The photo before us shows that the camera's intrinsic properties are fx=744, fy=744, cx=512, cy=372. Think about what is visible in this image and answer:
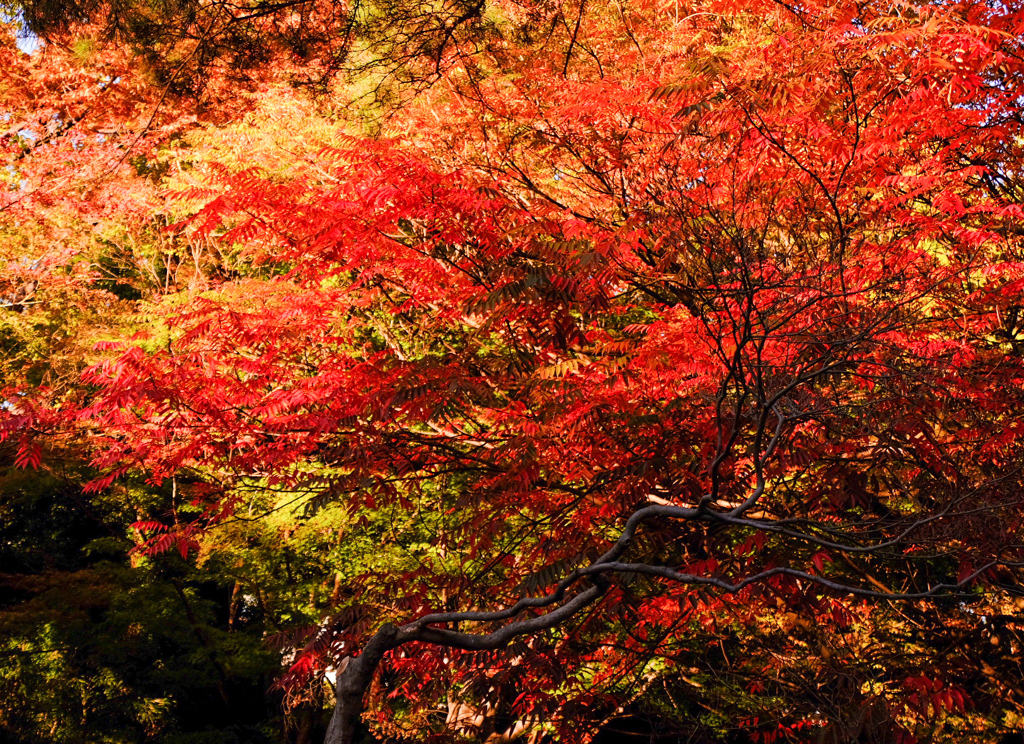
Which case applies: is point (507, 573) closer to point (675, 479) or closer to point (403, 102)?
point (675, 479)

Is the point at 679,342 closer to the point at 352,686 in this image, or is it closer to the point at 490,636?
the point at 490,636

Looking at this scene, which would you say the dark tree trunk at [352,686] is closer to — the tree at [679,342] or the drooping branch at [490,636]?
the drooping branch at [490,636]

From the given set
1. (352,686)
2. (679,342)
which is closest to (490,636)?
(352,686)

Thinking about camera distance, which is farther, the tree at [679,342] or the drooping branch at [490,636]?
the tree at [679,342]

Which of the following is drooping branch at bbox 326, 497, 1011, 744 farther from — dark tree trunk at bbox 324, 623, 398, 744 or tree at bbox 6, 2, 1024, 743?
tree at bbox 6, 2, 1024, 743

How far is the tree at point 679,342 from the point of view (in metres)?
4.58

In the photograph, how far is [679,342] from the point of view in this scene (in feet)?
16.5

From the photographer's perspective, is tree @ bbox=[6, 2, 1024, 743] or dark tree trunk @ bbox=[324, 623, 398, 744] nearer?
dark tree trunk @ bbox=[324, 623, 398, 744]

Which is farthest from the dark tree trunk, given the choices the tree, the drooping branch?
the tree

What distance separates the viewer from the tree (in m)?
4.58

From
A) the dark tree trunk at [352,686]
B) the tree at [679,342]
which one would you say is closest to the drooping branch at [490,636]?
the dark tree trunk at [352,686]

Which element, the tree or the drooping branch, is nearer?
the drooping branch

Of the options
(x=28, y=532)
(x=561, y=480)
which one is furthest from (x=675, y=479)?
(x=28, y=532)

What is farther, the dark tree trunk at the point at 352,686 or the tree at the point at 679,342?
the tree at the point at 679,342
